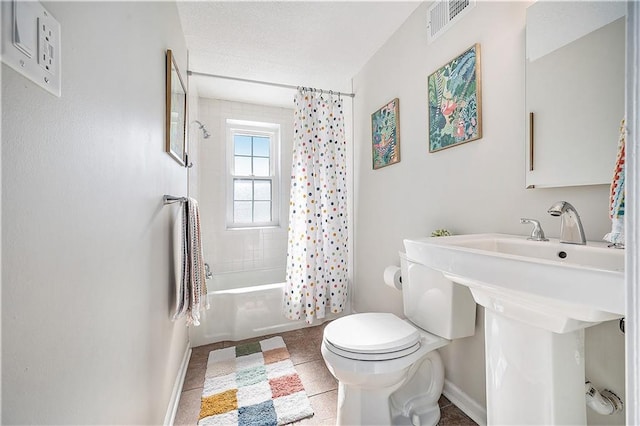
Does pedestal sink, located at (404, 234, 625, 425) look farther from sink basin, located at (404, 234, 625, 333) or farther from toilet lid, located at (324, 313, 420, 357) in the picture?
toilet lid, located at (324, 313, 420, 357)

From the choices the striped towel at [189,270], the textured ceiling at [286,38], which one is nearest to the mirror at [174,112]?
the striped towel at [189,270]

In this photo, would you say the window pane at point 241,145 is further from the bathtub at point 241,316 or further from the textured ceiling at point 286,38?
the bathtub at point 241,316

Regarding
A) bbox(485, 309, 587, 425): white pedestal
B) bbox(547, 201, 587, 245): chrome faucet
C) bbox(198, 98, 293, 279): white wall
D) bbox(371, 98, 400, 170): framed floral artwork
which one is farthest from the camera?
bbox(198, 98, 293, 279): white wall

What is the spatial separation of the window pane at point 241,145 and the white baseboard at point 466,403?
2.85m

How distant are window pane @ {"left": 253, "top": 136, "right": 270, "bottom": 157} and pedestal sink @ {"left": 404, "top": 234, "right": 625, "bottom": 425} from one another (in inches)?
104

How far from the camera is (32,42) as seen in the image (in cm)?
44

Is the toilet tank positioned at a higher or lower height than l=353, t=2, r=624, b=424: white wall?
lower

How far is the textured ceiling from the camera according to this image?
168cm

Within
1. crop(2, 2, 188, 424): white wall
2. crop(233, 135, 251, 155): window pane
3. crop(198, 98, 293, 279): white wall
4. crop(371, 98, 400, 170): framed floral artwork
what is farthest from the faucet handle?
crop(233, 135, 251, 155): window pane

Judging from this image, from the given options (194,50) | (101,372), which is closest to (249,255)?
(194,50)

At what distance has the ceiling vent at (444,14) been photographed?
139 centimetres

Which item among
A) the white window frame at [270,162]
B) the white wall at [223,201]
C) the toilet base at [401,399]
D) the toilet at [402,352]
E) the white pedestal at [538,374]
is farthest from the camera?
the white window frame at [270,162]

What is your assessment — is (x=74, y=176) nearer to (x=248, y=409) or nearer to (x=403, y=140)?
(x=248, y=409)

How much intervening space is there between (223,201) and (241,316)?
1.35 metres
